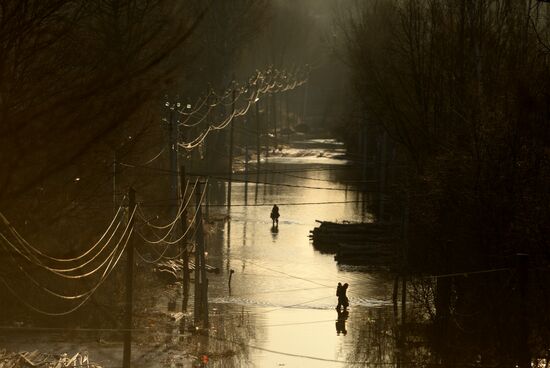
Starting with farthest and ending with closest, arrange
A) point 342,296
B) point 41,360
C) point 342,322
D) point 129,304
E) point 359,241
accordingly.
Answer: point 359,241
point 342,296
point 342,322
point 129,304
point 41,360

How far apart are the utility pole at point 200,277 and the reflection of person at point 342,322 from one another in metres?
3.75

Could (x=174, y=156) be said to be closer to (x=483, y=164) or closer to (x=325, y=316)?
(x=325, y=316)

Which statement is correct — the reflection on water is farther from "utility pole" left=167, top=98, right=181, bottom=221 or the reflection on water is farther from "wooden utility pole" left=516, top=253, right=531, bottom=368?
"utility pole" left=167, top=98, right=181, bottom=221

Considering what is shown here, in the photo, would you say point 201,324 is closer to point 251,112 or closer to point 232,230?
point 232,230

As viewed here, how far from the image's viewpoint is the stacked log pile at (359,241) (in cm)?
4306

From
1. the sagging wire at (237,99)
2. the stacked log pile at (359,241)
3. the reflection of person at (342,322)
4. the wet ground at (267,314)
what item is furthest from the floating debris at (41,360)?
the stacked log pile at (359,241)

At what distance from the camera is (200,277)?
29.6 meters

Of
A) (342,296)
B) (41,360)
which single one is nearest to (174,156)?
(342,296)

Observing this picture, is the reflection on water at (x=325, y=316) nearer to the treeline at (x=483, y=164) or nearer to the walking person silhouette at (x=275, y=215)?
the treeline at (x=483, y=164)

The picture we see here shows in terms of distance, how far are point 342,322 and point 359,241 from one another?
15.3 metres

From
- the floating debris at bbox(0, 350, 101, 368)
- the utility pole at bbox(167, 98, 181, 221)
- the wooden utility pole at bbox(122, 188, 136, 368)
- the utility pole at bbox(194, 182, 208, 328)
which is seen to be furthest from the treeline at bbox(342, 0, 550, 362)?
the floating debris at bbox(0, 350, 101, 368)

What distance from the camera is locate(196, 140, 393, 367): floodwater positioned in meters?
26.0

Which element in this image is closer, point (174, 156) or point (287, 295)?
point (287, 295)

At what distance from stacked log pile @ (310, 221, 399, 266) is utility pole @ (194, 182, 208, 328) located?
14.3 meters
